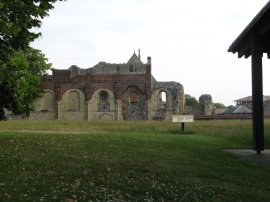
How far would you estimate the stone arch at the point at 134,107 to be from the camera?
58.8 m

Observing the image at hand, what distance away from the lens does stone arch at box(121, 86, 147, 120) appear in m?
58.8

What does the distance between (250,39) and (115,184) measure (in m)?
8.57

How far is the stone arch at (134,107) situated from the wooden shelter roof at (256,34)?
137ft

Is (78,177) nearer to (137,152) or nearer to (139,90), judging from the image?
(137,152)

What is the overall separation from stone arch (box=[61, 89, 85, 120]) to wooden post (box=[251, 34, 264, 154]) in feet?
150

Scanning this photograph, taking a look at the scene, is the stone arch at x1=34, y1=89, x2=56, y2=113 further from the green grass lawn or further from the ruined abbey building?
the green grass lawn

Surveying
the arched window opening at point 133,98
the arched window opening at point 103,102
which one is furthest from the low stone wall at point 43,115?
the arched window opening at point 133,98

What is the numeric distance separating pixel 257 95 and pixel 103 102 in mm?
48253

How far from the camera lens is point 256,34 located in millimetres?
14242

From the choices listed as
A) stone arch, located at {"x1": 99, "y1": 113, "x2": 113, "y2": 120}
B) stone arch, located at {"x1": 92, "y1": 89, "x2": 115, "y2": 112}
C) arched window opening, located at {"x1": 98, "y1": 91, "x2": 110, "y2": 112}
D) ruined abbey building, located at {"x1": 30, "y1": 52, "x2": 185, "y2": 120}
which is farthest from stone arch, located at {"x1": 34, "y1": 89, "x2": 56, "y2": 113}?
stone arch, located at {"x1": 99, "y1": 113, "x2": 113, "y2": 120}

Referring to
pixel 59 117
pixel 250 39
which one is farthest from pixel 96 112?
pixel 250 39

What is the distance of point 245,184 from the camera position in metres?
9.30

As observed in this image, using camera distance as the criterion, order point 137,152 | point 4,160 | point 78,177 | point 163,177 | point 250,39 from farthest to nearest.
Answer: point 250,39 → point 137,152 → point 4,160 → point 163,177 → point 78,177

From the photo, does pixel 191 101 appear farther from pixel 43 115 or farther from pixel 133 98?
pixel 43 115
